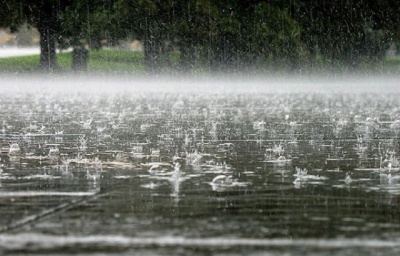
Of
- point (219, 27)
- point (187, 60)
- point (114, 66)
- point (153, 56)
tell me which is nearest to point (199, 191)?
point (219, 27)

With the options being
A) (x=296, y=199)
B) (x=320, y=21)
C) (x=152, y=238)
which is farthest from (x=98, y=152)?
(x=320, y=21)

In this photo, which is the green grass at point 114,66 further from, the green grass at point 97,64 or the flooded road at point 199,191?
the flooded road at point 199,191

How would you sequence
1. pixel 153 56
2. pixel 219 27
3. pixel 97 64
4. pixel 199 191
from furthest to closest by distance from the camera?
1. pixel 97 64
2. pixel 153 56
3. pixel 219 27
4. pixel 199 191

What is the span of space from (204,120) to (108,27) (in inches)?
1485

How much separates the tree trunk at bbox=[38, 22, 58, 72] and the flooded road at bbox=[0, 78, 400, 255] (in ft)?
143

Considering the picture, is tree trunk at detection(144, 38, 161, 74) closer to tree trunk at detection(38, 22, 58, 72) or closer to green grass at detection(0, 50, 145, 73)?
green grass at detection(0, 50, 145, 73)

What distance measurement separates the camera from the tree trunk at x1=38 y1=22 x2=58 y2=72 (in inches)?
2317

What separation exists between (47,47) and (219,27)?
9850 millimetres

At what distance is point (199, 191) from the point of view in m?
7.75

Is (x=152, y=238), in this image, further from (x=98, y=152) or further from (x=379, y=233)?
(x=98, y=152)

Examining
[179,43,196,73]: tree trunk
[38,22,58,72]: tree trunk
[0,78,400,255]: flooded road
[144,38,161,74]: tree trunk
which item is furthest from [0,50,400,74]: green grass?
[0,78,400,255]: flooded road

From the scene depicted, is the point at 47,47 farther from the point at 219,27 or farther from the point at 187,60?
the point at 219,27

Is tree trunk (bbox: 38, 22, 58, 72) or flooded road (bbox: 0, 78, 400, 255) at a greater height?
tree trunk (bbox: 38, 22, 58, 72)

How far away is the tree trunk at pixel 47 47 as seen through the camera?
58.9 m
